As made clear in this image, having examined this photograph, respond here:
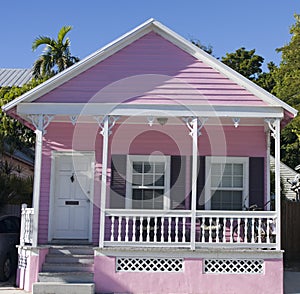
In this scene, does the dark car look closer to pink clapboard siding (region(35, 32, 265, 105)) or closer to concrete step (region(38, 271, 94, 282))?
concrete step (region(38, 271, 94, 282))

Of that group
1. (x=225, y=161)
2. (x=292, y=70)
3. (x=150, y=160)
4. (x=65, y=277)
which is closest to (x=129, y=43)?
(x=150, y=160)

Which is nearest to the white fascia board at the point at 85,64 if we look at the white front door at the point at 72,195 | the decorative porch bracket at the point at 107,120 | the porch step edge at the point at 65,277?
the decorative porch bracket at the point at 107,120

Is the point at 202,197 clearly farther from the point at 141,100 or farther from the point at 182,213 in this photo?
the point at 141,100

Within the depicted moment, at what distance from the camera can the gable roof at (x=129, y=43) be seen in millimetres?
10383

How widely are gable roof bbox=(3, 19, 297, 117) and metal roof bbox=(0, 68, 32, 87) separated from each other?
23382 mm

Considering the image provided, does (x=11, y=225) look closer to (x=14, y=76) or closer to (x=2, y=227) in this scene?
(x=2, y=227)

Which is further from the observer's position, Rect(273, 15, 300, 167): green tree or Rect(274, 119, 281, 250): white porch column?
Rect(273, 15, 300, 167): green tree

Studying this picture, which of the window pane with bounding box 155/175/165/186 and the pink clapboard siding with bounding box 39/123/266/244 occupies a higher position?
the pink clapboard siding with bounding box 39/123/266/244

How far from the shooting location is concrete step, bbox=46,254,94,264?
1012 centimetres

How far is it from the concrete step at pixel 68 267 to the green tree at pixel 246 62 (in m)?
25.3

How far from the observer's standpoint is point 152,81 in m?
10.7

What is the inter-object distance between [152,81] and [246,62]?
24067 millimetres

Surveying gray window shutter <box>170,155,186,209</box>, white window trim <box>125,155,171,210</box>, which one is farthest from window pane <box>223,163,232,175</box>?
white window trim <box>125,155,171,210</box>

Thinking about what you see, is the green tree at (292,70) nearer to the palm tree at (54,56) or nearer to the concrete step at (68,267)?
the palm tree at (54,56)
